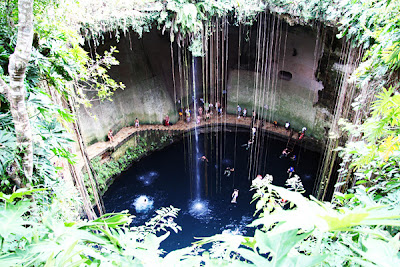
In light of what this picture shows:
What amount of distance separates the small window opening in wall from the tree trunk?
889cm

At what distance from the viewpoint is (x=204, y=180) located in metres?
7.79

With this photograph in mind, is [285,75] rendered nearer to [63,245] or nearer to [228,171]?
[228,171]

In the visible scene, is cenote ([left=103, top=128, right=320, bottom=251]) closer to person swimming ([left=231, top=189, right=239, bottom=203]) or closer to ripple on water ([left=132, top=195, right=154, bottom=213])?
ripple on water ([left=132, top=195, right=154, bottom=213])

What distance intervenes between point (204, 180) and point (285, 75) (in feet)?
15.7

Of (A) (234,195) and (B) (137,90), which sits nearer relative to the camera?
(A) (234,195)

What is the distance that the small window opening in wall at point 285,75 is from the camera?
945 cm

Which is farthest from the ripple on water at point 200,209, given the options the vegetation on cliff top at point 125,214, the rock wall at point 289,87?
the rock wall at point 289,87

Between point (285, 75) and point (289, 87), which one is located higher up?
point (285, 75)

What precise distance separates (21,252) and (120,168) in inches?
300

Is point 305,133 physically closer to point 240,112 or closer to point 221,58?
point 240,112

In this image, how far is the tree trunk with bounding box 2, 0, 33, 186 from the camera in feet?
5.37

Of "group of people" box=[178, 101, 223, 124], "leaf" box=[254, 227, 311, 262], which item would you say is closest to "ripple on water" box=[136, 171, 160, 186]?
"group of people" box=[178, 101, 223, 124]

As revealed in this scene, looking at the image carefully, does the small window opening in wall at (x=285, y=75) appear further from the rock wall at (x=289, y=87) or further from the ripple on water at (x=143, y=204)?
the ripple on water at (x=143, y=204)

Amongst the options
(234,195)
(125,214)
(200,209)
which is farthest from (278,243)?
(234,195)
